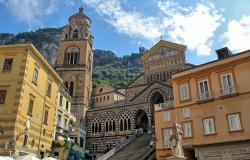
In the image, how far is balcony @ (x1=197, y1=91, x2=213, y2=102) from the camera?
20500 millimetres

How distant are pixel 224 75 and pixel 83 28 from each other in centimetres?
3676

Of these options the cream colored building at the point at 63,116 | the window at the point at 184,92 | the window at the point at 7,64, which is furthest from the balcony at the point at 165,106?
the cream colored building at the point at 63,116

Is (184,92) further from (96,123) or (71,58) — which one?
(71,58)

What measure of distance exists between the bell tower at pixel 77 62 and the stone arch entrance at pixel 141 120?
29.6 feet

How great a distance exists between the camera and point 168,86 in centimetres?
4012

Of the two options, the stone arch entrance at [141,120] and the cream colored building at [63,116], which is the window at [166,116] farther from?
the stone arch entrance at [141,120]

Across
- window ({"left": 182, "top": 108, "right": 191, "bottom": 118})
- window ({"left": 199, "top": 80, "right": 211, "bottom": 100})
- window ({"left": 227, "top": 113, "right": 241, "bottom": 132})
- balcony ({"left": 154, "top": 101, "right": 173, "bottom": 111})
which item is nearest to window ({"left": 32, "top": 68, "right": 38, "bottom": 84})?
balcony ({"left": 154, "top": 101, "right": 173, "bottom": 111})

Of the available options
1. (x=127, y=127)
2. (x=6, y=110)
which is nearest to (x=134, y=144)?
(x=127, y=127)

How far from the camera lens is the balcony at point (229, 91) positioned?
19.3m

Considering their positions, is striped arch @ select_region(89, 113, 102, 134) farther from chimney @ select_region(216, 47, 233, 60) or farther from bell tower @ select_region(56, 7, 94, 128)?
chimney @ select_region(216, 47, 233, 60)

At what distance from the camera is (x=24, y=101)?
20000mm

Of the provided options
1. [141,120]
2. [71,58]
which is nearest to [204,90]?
[141,120]

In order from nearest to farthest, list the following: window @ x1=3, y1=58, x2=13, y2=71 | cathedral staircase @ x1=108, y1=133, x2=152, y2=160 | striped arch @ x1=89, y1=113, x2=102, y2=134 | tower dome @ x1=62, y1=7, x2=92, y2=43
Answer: window @ x1=3, y1=58, x2=13, y2=71, cathedral staircase @ x1=108, y1=133, x2=152, y2=160, striped arch @ x1=89, y1=113, x2=102, y2=134, tower dome @ x1=62, y1=7, x2=92, y2=43

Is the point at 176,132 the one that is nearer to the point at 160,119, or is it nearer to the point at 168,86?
the point at 160,119
